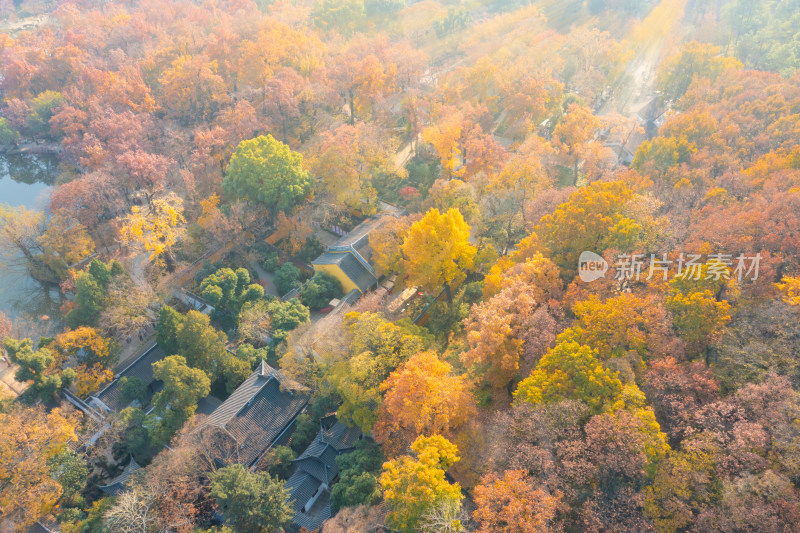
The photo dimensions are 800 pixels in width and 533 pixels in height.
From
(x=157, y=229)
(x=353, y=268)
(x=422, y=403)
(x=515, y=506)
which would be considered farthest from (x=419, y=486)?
(x=157, y=229)

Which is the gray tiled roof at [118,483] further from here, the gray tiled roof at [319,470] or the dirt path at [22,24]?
the dirt path at [22,24]

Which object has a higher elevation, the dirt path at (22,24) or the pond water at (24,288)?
the dirt path at (22,24)

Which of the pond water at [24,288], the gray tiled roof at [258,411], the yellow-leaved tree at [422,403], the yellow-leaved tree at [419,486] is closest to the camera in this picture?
the yellow-leaved tree at [419,486]

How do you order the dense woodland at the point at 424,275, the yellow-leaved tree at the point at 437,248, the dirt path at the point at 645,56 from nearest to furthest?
1. the dense woodland at the point at 424,275
2. the yellow-leaved tree at the point at 437,248
3. the dirt path at the point at 645,56

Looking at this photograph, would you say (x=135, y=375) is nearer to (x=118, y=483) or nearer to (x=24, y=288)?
(x=118, y=483)

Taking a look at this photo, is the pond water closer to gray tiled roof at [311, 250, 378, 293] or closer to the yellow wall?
the yellow wall

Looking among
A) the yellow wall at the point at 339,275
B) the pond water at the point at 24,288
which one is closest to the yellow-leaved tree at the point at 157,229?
the pond water at the point at 24,288

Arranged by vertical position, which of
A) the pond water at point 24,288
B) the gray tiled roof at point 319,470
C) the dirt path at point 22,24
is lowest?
the gray tiled roof at point 319,470
